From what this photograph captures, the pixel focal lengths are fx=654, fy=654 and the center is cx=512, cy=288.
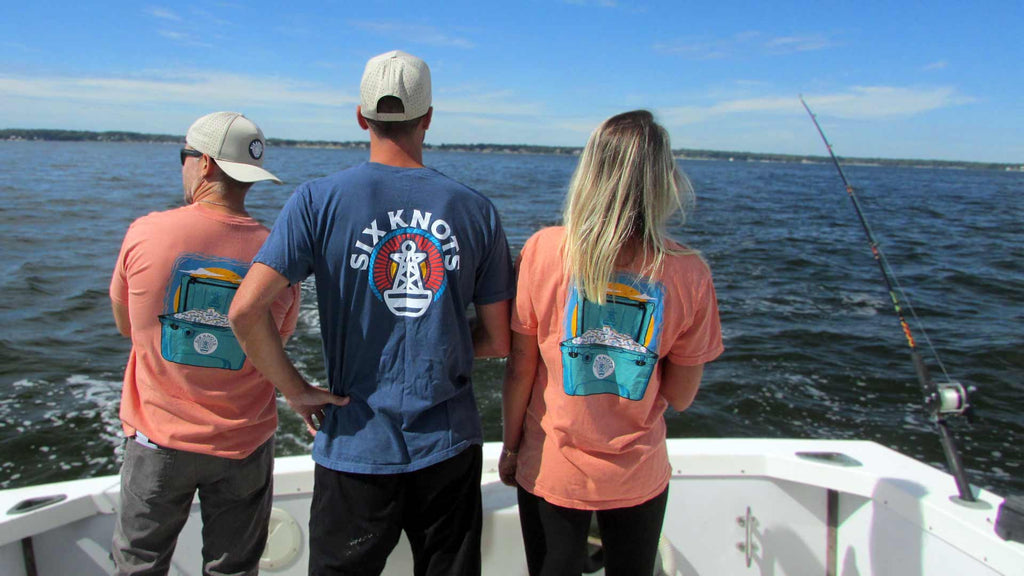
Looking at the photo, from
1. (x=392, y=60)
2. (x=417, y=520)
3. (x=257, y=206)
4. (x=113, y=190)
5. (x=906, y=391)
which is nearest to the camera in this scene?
(x=392, y=60)

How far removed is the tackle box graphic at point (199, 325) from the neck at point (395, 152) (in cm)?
57

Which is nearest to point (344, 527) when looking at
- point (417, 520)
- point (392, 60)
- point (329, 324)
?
point (417, 520)

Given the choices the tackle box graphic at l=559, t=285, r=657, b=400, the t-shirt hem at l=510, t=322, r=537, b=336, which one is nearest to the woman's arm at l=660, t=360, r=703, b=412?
the tackle box graphic at l=559, t=285, r=657, b=400

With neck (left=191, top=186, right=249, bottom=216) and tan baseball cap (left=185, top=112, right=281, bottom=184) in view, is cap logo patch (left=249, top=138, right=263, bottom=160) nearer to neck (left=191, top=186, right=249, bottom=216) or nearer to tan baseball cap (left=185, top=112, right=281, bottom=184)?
tan baseball cap (left=185, top=112, right=281, bottom=184)

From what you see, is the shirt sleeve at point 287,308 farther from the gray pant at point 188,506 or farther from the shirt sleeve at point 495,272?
the shirt sleeve at point 495,272

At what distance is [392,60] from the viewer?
1459 millimetres

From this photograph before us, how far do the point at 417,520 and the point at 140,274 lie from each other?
94cm

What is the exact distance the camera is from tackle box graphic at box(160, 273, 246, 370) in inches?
66.1

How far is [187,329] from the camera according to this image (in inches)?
66.4

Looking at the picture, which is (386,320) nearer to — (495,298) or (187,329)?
(495,298)

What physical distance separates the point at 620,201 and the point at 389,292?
21.6 inches

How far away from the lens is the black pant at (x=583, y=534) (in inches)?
64.3

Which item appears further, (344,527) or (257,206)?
(257,206)

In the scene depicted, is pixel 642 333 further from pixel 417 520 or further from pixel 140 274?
pixel 140 274
